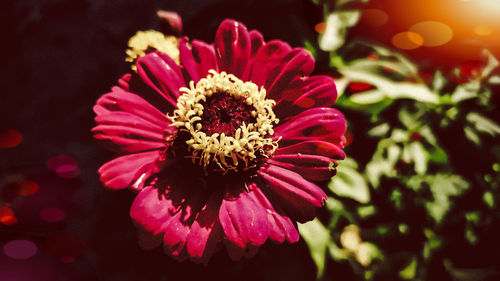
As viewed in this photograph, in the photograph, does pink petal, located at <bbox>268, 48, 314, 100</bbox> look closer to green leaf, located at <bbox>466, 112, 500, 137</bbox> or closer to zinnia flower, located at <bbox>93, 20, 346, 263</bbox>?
zinnia flower, located at <bbox>93, 20, 346, 263</bbox>

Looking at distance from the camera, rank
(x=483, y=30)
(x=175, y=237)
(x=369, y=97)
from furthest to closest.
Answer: (x=483, y=30) < (x=369, y=97) < (x=175, y=237)

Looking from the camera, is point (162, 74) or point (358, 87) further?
point (358, 87)

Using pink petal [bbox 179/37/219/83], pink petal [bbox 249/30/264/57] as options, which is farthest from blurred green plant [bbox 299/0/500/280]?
pink petal [bbox 179/37/219/83]

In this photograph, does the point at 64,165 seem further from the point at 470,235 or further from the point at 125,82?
the point at 470,235

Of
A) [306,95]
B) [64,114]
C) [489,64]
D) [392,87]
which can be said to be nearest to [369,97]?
[392,87]

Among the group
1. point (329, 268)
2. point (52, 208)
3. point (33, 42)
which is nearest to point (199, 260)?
point (329, 268)

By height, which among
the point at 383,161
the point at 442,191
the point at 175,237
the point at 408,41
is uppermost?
the point at 175,237

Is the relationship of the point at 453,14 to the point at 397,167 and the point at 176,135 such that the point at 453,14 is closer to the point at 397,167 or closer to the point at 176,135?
the point at 397,167

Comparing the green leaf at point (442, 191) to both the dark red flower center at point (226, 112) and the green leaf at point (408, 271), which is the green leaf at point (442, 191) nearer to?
the green leaf at point (408, 271)

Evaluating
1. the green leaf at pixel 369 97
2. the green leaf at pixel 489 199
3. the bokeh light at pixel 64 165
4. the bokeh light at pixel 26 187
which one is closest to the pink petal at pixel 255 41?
the green leaf at pixel 369 97
